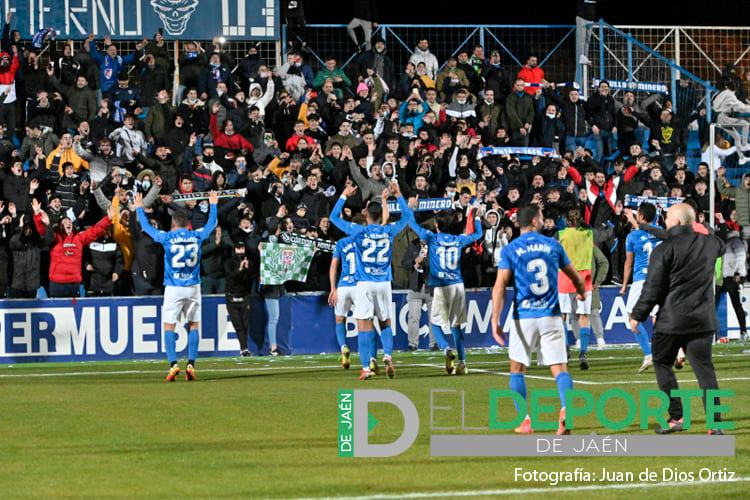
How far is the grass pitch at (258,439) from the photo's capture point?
9859 millimetres

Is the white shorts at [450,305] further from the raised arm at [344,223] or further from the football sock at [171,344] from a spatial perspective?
the football sock at [171,344]

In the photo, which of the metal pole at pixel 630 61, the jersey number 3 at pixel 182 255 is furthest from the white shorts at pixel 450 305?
the metal pole at pixel 630 61

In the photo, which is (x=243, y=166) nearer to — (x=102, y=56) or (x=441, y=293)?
(x=102, y=56)

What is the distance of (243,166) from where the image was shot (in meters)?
25.3

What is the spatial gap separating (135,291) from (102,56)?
6.66 m

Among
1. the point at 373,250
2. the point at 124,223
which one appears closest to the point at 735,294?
the point at 373,250

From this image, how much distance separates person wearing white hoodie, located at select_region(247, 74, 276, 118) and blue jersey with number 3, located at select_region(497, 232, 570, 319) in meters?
16.1

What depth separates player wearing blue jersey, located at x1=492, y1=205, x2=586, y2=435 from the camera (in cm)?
1248

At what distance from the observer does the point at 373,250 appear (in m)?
18.8

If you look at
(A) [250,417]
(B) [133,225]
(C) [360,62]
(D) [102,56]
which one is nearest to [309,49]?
(C) [360,62]

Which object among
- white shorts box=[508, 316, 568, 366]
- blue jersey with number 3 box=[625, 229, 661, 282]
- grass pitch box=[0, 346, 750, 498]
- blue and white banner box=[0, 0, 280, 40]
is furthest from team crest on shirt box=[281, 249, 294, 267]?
white shorts box=[508, 316, 568, 366]

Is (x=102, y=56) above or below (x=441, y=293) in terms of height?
above

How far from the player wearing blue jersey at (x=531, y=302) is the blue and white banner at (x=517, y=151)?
50.2 feet

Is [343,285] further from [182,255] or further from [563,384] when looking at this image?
[563,384]
